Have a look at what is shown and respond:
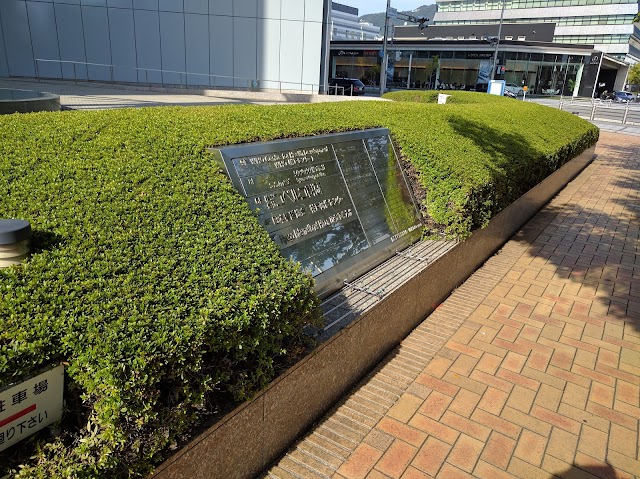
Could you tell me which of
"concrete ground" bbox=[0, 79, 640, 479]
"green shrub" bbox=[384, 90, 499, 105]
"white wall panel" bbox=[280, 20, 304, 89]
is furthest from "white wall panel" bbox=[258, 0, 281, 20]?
"concrete ground" bbox=[0, 79, 640, 479]

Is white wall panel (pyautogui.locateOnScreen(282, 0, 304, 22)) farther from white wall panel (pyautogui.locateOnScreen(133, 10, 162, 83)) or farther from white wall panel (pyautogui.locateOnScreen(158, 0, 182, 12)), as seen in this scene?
white wall panel (pyautogui.locateOnScreen(133, 10, 162, 83))

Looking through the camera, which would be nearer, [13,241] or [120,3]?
[13,241]

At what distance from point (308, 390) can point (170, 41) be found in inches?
955

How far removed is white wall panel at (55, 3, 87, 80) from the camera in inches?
932

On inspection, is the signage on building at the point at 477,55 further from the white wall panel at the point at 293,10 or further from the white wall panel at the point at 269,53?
the white wall panel at the point at 269,53

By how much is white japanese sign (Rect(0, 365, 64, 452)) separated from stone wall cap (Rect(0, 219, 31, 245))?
0.68 meters

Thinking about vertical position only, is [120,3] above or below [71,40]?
above

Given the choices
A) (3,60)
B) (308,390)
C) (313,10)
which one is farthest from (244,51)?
(308,390)

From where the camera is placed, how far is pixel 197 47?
78.6 ft

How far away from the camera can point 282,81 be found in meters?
24.2

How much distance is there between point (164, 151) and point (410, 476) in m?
2.88

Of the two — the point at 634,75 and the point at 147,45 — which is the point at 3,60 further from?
the point at 634,75

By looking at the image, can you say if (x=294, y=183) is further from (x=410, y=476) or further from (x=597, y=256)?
(x=597, y=256)

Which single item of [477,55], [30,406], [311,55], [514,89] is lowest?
[30,406]
